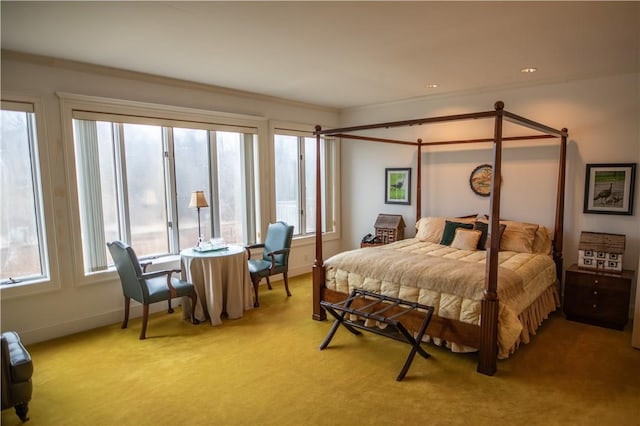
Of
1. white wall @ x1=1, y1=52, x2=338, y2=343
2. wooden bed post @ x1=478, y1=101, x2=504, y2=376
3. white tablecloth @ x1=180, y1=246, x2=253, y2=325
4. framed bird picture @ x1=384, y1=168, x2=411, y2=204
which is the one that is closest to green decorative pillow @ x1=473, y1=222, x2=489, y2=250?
framed bird picture @ x1=384, y1=168, x2=411, y2=204

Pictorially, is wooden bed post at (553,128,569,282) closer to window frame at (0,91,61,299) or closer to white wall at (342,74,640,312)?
white wall at (342,74,640,312)

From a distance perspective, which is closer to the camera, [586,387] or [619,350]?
[586,387]

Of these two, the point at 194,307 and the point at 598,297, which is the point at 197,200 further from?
the point at 598,297

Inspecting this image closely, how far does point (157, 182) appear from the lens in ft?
14.2

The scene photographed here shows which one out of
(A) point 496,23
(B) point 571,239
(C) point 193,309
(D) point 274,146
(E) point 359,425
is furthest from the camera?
(D) point 274,146

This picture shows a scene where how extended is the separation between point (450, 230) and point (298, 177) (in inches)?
96.2

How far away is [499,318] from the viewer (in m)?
2.96

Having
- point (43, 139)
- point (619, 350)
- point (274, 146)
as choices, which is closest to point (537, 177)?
point (619, 350)

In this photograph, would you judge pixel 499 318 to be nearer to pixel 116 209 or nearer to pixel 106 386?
pixel 106 386

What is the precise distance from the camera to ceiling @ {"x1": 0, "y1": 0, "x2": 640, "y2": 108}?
241 cm

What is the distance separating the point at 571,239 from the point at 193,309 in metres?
4.27

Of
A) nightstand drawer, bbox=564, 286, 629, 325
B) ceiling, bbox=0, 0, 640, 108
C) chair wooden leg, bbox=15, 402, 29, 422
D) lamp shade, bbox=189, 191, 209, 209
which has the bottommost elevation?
chair wooden leg, bbox=15, 402, 29, 422

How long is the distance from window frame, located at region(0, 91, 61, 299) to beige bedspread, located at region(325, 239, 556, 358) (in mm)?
2650

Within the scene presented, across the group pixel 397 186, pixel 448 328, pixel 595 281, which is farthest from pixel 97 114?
pixel 595 281
